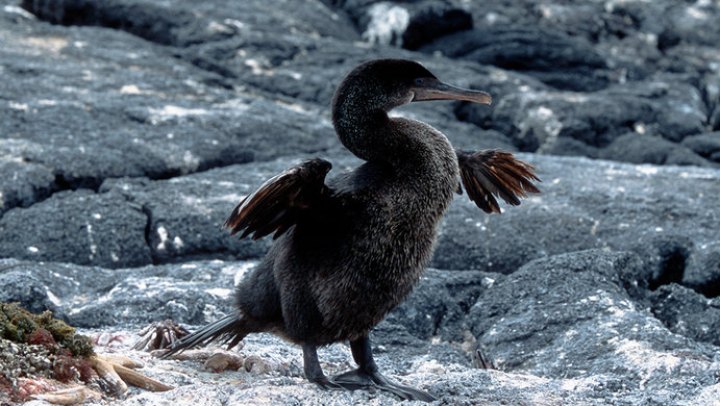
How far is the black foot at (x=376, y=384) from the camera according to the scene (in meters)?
3.68

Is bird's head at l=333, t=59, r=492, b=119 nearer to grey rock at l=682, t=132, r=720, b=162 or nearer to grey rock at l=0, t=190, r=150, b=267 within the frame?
grey rock at l=0, t=190, r=150, b=267

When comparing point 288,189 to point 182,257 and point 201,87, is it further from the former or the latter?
point 201,87

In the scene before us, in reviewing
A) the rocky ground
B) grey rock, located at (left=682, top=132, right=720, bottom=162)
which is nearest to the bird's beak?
the rocky ground

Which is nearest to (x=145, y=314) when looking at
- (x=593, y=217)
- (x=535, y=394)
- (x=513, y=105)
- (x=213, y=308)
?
(x=213, y=308)

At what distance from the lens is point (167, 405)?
3260 millimetres

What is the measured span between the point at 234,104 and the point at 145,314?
3654mm

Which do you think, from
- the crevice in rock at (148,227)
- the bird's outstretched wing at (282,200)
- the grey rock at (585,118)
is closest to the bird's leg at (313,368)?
the bird's outstretched wing at (282,200)

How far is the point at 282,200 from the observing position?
3.58 m

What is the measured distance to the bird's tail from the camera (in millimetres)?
4047

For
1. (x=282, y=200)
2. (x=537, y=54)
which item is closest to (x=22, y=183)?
(x=282, y=200)

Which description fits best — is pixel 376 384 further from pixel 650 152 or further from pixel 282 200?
pixel 650 152

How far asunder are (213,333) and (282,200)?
34.4 inches

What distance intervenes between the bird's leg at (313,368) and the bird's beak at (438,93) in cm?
121

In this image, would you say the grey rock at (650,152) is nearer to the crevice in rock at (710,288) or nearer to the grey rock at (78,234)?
the crevice in rock at (710,288)
